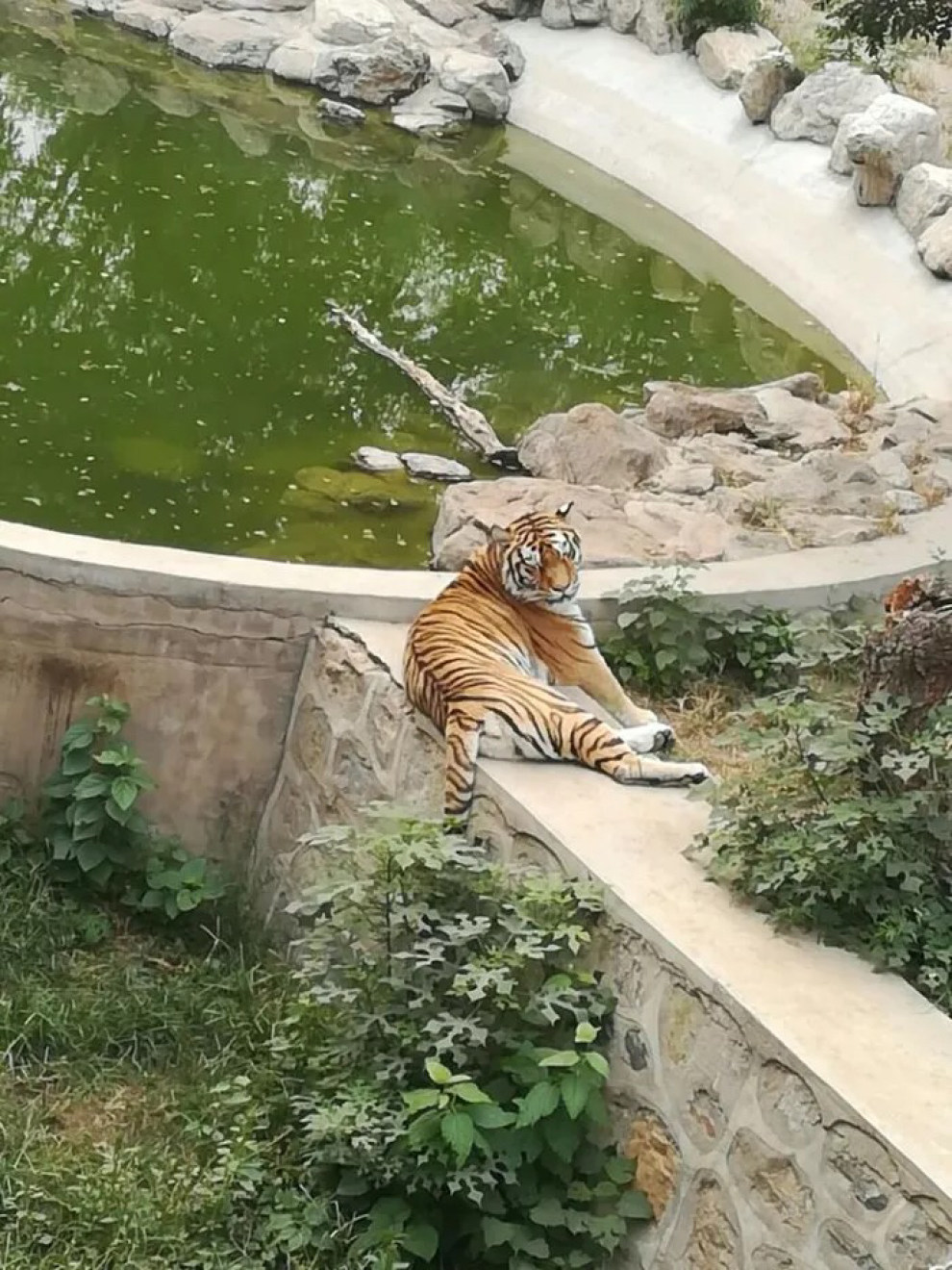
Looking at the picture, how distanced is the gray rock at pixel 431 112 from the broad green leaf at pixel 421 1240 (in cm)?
1269

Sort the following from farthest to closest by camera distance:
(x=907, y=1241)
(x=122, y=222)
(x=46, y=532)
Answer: (x=122, y=222)
(x=46, y=532)
(x=907, y=1241)

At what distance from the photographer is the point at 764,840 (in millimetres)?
3420

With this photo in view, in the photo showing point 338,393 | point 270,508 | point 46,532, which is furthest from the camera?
point 338,393

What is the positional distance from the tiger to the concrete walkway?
234 inches

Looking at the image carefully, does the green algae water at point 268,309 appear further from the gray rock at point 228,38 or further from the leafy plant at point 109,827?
the leafy plant at point 109,827

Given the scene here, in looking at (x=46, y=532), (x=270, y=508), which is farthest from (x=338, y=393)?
(x=46, y=532)

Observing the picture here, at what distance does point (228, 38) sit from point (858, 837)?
551 inches

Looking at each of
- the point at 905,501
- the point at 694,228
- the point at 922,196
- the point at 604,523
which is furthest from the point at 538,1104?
the point at 694,228

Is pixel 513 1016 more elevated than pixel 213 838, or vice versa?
pixel 513 1016

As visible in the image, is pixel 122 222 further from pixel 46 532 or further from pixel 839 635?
pixel 839 635

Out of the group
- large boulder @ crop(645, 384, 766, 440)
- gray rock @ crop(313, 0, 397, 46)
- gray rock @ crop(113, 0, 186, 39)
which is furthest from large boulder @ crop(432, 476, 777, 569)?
gray rock @ crop(113, 0, 186, 39)

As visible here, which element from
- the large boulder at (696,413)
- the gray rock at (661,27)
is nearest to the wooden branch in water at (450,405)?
the large boulder at (696,413)

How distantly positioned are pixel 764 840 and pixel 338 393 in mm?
4826

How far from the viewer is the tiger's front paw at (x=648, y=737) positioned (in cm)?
414
